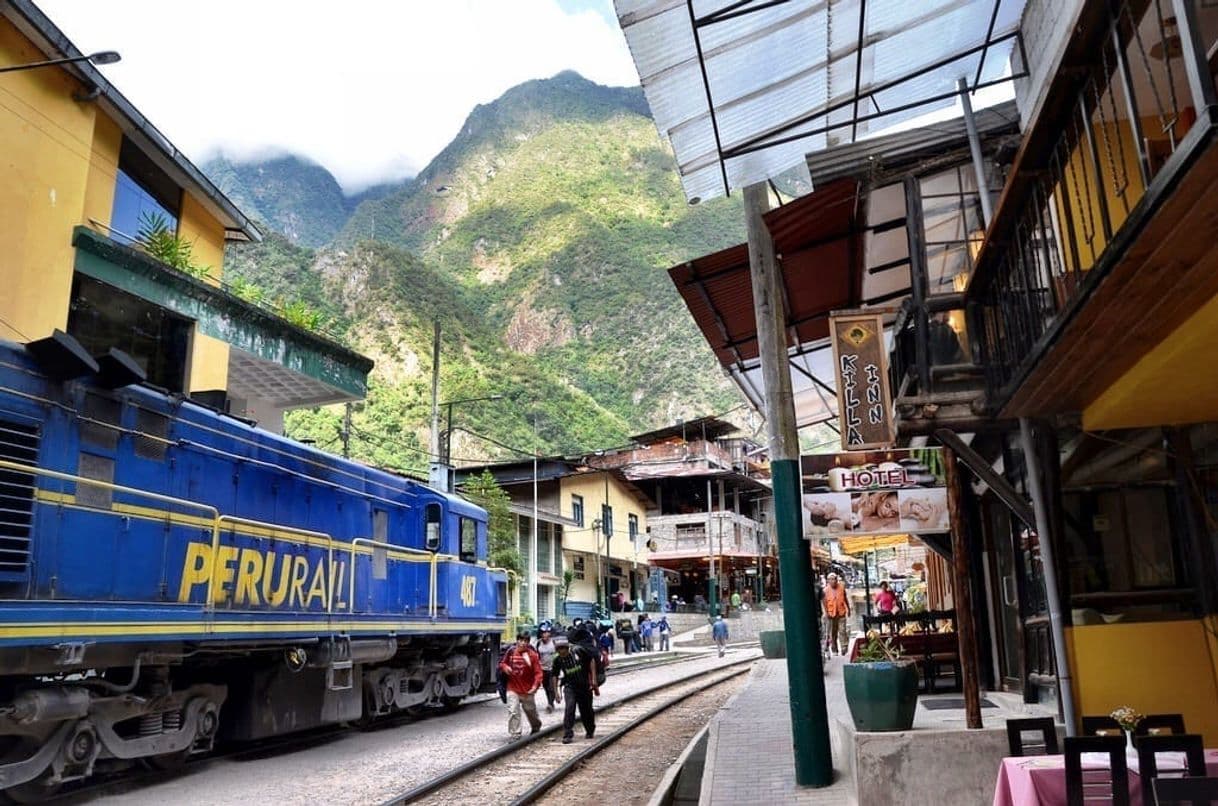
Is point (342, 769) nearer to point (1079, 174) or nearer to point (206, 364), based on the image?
point (206, 364)

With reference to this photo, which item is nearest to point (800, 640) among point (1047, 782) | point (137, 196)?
point (1047, 782)

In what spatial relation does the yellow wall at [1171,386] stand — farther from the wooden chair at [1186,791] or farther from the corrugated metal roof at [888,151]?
the corrugated metal roof at [888,151]

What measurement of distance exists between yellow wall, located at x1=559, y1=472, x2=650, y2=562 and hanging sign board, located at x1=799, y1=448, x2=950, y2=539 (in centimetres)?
2983

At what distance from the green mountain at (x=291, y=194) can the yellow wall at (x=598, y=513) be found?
84.2 m

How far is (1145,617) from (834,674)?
32.3ft

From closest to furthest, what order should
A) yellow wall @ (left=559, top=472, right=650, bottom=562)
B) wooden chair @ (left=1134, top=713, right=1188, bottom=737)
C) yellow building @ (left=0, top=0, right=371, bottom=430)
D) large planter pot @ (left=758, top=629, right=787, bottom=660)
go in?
wooden chair @ (left=1134, top=713, right=1188, bottom=737)
yellow building @ (left=0, top=0, right=371, bottom=430)
large planter pot @ (left=758, top=629, right=787, bottom=660)
yellow wall @ (left=559, top=472, right=650, bottom=562)

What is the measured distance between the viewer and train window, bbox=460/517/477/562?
15.4 metres

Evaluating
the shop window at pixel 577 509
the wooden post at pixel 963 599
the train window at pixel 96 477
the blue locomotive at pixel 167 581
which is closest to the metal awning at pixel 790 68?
the wooden post at pixel 963 599

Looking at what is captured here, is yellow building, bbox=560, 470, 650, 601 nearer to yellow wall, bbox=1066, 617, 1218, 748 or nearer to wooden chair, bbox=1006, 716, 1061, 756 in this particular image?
yellow wall, bbox=1066, 617, 1218, 748

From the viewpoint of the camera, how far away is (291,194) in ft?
427

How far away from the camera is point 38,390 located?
25.5 feet

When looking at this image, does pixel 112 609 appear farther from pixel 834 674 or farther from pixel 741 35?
pixel 834 674

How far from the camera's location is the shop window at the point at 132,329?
42.3ft

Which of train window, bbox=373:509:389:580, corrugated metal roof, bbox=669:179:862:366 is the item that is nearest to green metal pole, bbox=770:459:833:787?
corrugated metal roof, bbox=669:179:862:366
